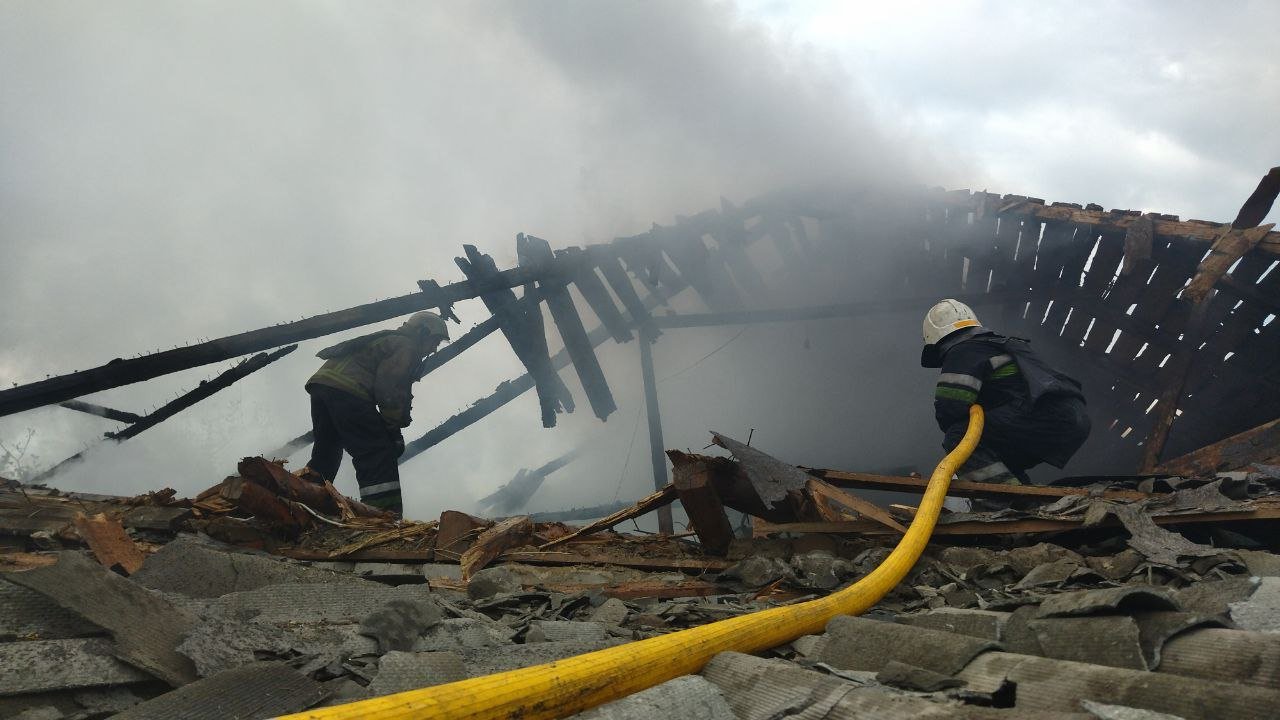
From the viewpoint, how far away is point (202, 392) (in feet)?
23.2

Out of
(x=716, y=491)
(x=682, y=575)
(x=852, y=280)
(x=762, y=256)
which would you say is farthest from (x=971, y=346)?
(x=762, y=256)

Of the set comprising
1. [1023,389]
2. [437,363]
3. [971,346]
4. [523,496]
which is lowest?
[523,496]

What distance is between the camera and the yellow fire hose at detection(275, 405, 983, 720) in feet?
3.78

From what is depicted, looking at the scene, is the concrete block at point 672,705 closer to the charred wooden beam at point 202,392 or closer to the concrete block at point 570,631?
the concrete block at point 570,631

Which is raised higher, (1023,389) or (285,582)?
(1023,389)

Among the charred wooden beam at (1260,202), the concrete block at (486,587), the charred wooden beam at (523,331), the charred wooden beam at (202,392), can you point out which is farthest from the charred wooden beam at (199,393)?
the charred wooden beam at (1260,202)

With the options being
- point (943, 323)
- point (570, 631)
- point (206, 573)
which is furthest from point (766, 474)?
point (943, 323)

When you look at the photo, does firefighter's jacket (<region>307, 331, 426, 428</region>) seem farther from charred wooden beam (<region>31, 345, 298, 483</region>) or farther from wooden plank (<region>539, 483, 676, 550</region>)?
wooden plank (<region>539, 483, 676, 550</region>)

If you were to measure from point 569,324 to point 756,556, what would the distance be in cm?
514

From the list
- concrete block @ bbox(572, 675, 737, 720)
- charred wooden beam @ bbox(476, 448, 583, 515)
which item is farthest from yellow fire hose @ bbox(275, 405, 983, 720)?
charred wooden beam @ bbox(476, 448, 583, 515)

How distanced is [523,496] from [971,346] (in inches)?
383

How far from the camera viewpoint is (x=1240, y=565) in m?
2.56

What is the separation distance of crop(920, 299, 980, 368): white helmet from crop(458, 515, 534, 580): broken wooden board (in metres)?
3.52

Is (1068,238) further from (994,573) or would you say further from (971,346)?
(994,573)
